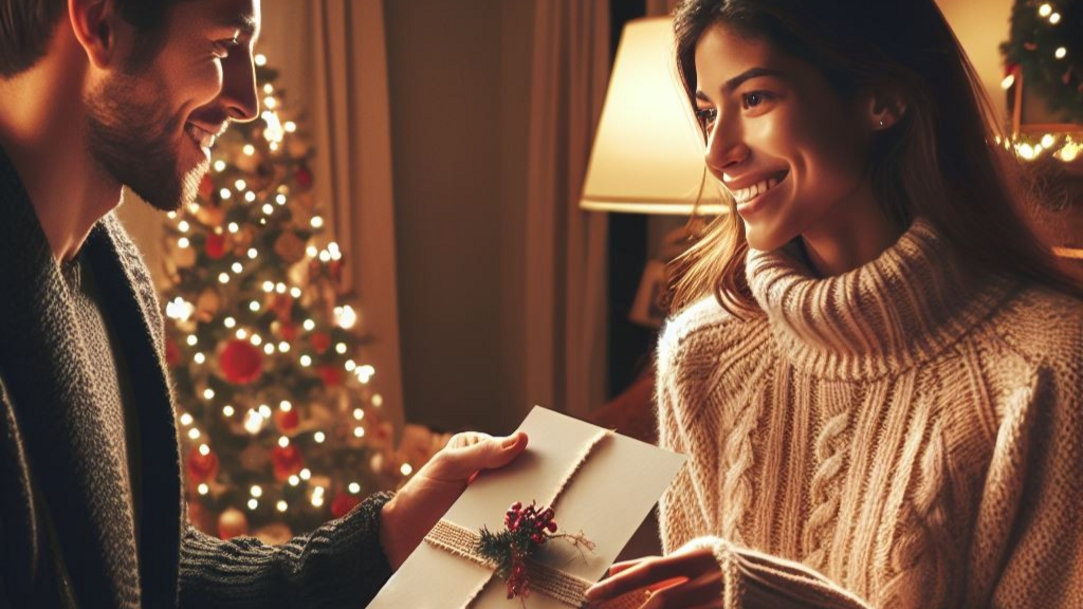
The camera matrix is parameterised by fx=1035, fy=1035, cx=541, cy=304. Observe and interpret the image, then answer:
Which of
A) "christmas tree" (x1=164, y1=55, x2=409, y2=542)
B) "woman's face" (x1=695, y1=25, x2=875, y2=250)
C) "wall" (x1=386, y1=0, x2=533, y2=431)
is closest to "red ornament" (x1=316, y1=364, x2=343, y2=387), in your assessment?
"christmas tree" (x1=164, y1=55, x2=409, y2=542)

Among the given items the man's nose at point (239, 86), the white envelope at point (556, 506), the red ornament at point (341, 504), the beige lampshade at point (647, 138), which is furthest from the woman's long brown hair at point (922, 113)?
the red ornament at point (341, 504)

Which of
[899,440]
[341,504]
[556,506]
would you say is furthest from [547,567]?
[341,504]

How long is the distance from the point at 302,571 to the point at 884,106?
0.88 meters

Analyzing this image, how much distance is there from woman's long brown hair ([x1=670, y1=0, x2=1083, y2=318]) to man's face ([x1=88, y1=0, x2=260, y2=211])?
0.52 m

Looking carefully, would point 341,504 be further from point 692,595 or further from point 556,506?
point 692,595

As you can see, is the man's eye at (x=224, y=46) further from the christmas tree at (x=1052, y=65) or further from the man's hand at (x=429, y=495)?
the christmas tree at (x=1052, y=65)

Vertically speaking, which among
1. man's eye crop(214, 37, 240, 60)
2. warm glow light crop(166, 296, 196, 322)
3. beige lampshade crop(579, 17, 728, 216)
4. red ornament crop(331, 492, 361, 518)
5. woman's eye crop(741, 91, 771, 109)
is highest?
man's eye crop(214, 37, 240, 60)

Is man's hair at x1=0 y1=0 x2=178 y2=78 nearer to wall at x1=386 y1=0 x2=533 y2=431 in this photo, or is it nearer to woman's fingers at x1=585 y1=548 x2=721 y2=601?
woman's fingers at x1=585 y1=548 x2=721 y2=601

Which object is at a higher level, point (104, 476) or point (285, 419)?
point (104, 476)

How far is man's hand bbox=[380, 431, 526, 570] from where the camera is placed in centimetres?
119

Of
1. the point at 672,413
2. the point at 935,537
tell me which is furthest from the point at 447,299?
the point at 935,537

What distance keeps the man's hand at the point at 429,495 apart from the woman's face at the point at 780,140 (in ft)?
1.30

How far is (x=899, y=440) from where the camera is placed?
107 centimetres

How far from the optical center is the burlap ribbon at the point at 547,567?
982mm
